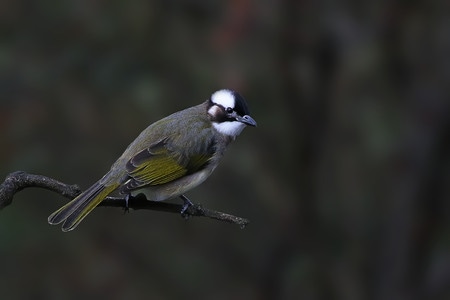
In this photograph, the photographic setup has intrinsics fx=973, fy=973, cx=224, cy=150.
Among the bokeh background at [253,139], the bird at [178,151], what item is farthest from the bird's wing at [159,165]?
the bokeh background at [253,139]

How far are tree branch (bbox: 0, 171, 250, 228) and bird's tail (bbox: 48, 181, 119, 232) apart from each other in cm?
6

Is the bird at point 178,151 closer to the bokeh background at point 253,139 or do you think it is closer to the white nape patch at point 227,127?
the white nape patch at point 227,127

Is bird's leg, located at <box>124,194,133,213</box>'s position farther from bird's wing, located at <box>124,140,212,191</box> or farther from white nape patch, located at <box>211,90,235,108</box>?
white nape patch, located at <box>211,90,235,108</box>

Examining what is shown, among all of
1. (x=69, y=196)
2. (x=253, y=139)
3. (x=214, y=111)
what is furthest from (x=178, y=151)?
(x=253, y=139)

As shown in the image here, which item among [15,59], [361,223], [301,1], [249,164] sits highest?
[301,1]

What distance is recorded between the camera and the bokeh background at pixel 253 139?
10320 millimetres

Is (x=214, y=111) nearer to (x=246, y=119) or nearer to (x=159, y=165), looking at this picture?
(x=246, y=119)

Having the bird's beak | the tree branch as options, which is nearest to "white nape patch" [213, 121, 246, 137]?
the bird's beak

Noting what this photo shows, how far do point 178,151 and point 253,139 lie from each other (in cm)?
596

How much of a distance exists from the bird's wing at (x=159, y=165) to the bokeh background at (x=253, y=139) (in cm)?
518

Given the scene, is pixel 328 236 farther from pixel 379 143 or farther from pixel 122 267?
pixel 122 267

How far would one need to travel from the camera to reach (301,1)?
1032 centimetres

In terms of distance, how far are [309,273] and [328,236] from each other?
22.0 inches

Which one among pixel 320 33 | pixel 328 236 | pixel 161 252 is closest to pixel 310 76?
pixel 320 33
